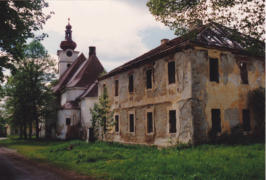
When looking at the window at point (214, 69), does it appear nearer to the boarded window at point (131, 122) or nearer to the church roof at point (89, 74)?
the boarded window at point (131, 122)

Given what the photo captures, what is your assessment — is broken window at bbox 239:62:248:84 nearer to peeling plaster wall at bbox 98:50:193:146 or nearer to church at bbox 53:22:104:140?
peeling plaster wall at bbox 98:50:193:146

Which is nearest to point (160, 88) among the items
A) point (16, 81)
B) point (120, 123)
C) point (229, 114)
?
point (229, 114)

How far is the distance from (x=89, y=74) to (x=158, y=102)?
1825cm

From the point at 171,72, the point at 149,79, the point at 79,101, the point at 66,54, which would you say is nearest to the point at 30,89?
the point at 79,101

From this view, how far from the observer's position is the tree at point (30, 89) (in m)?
31.8

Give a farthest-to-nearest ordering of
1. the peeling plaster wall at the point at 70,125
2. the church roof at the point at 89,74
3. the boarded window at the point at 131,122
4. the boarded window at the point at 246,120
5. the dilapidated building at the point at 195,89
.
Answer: the church roof at the point at 89,74 < the peeling plaster wall at the point at 70,125 < the boarded window at the point at 131,122 < the boarded window at the point at 246,120 < the dilapidated building at the point at 195,89

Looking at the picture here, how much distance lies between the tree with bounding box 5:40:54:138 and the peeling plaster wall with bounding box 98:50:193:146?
14839 mm

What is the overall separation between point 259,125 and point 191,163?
9.96 meters

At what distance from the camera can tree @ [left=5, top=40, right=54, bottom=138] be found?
31.8 metres

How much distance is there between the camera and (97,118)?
20688 millimetres

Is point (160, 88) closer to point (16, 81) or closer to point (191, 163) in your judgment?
point (191, 163)

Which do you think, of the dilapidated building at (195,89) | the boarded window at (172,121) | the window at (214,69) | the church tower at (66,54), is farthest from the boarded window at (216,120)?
the church tower at (66,54)

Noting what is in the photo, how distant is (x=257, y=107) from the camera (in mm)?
16797

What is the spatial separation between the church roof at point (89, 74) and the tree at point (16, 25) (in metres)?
19.3
